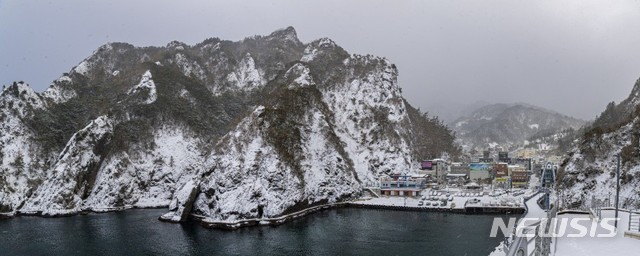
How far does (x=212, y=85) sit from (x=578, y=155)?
135150 millimetres

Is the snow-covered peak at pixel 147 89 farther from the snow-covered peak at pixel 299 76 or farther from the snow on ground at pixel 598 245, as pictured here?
the snow on ground at pixel 598 245

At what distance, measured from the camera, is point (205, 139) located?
13225cm

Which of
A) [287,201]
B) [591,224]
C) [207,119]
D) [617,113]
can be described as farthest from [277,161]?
[617,113]

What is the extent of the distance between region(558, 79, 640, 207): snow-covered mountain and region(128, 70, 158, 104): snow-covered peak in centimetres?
11158

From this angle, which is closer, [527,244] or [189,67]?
[527,244]

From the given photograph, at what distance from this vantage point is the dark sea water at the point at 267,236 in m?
57.4

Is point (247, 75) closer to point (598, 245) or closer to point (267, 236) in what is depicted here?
point (267, 236)

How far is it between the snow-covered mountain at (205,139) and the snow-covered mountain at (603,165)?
51348 mm

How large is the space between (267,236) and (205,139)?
70.2m

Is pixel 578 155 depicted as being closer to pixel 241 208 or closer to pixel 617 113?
pixel 241 208

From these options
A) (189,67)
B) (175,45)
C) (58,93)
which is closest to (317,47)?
(189,67)

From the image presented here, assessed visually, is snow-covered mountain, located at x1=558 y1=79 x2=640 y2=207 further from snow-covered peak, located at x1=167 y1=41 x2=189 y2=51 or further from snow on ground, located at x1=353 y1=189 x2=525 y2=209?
snow-covered peak, located at x1=167 y1=41 x2=189 y2=51

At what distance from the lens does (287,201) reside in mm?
90062

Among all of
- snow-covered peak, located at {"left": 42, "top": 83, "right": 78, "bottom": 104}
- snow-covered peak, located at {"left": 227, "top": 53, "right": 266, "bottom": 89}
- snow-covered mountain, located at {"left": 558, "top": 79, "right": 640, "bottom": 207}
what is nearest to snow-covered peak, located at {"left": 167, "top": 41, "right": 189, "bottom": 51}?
snow-covered peak, located at {"left": 227, "top": 53, "right": 266, "bottom": 89}
